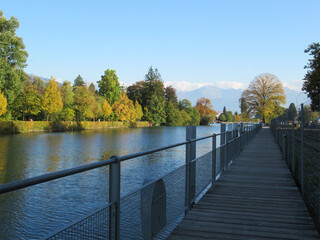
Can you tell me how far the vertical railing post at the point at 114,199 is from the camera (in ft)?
8.59

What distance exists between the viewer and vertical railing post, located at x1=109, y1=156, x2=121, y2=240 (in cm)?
262

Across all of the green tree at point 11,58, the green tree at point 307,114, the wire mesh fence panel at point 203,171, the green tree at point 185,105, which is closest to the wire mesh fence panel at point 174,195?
the wire mesh fence panel at point 203,171

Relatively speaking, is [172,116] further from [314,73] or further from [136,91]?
[314,73]

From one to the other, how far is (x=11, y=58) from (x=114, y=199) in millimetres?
46417

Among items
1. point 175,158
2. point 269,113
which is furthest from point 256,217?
point 269,113

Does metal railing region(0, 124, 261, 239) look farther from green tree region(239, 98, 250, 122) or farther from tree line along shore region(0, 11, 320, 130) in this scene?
green tree region(239, 98, 250, 122)

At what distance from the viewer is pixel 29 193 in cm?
1122

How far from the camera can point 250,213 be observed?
17.5 feet

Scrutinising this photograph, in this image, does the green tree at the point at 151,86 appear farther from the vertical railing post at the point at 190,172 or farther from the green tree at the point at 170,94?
the vertical railing post at the point at 190,172

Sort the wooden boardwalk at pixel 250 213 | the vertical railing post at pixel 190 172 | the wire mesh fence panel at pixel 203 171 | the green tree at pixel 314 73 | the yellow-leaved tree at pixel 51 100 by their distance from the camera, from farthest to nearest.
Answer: the yellow-leaved tree at pixel 51 100 < the green tree at pixel 314 73 < the wire mesh fence panel at pixel 203 171 < the vertical railing post at pixel 190 172 < the wooden boardwalk at pixel 250 213

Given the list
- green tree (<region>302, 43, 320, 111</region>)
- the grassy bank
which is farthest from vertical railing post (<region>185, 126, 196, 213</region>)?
the grassy bank

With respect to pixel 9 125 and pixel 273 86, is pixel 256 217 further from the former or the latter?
pixel 273 86

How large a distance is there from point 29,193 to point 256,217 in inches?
336

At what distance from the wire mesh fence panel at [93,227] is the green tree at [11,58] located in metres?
43.5
